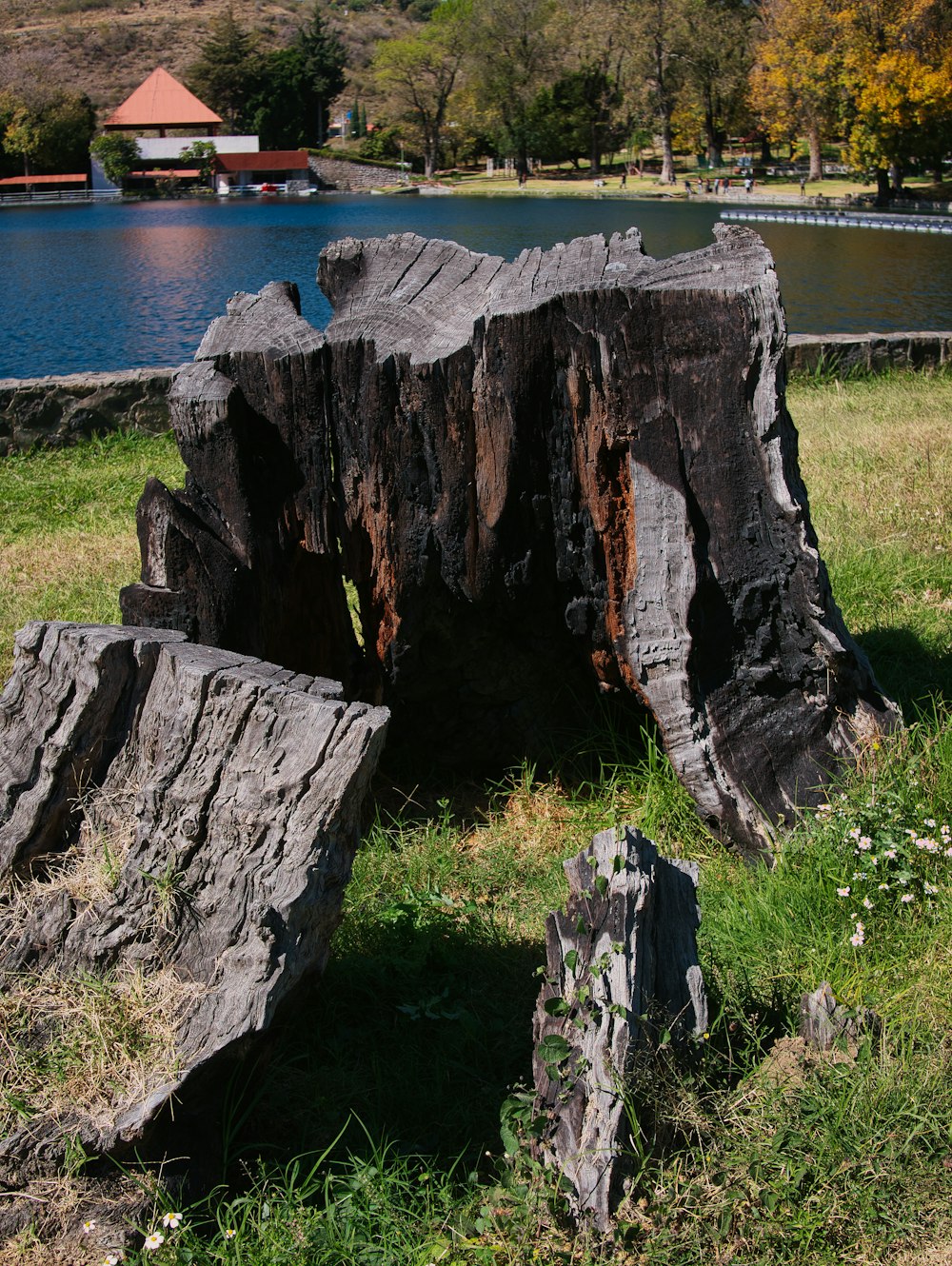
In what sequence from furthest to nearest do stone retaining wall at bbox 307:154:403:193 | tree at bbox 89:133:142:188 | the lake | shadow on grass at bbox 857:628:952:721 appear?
stone retaining wall at bbox 307:154:403:193 → tree at bbox 89:133:142:188 → the lake → shadow on grass at bbox 857:628:952:721

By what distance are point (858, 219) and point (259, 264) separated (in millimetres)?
21047

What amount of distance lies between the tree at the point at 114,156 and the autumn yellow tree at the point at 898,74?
60624 mm

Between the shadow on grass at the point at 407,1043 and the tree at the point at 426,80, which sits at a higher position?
the tree at the point at 426,80

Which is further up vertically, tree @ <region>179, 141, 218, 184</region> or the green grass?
tree @ <region>179, 141, 218, 184</region>

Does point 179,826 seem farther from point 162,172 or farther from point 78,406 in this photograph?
point 162,172

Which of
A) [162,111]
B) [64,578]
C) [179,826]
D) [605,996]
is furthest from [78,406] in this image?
[162,111]

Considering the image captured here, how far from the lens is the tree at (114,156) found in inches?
3322

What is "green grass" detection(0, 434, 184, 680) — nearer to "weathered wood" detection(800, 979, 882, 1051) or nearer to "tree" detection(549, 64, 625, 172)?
"weathered wood" detection(800, 979, 882, 1051)

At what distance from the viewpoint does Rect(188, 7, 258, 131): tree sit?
104688 mm

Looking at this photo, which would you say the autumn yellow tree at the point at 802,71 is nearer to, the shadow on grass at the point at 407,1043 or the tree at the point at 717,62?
the tree at the point at 717,62

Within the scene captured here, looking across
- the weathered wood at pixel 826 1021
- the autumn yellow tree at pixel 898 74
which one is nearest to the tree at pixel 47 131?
the autumn yellow tree at pixel 898 74

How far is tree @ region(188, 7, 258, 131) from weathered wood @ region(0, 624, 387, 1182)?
114247mm

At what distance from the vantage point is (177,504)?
3184mm

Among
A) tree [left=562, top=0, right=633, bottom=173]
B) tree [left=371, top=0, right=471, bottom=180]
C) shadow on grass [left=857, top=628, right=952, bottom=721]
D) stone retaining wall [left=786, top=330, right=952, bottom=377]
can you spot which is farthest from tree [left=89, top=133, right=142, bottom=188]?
shadow on grass [left=857, top=628, right=952, bottom=721]
